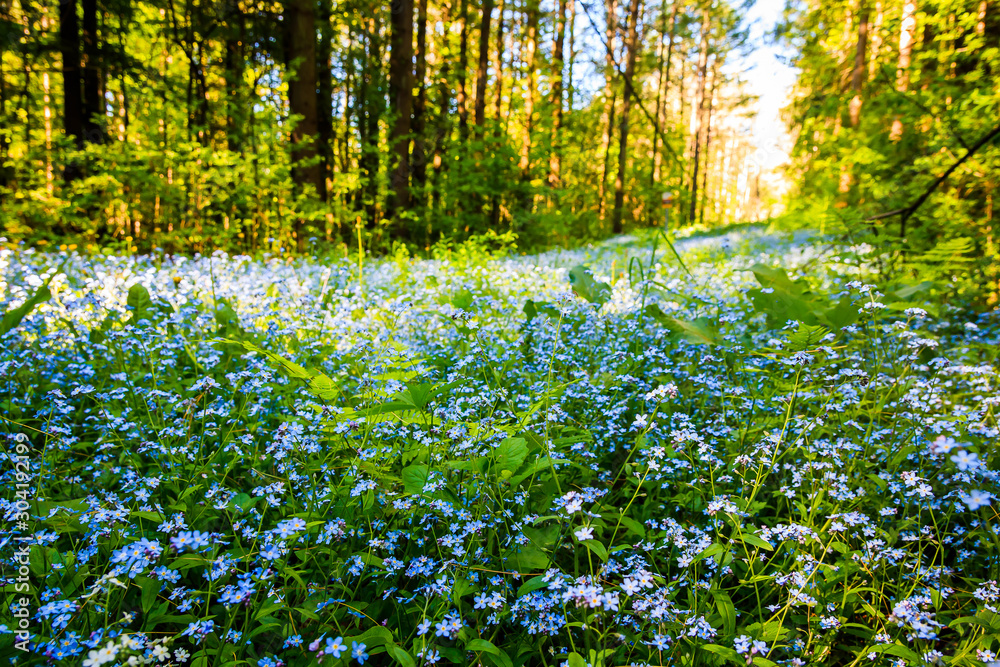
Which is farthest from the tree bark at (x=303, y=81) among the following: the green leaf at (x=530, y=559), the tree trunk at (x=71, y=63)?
the green leaf at (x=530, y=559)

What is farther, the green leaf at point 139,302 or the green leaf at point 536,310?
the green leaf at point 536,310

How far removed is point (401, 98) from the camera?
36.6ft

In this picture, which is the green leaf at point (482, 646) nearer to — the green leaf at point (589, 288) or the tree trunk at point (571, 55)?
the green leaf at point (589, 288)

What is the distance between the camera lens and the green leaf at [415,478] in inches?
60.1

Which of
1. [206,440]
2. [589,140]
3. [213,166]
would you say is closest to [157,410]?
[206,440]

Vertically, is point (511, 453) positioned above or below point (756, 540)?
above

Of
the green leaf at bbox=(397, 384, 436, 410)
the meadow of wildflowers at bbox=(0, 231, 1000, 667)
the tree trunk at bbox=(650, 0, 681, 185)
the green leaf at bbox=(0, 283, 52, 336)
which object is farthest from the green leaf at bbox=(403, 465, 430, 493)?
the tree trunk at bbox=(650, 0, 681, 185)

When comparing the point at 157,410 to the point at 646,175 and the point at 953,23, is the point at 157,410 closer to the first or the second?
the point at 953,23

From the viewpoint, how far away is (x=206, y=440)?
2318 millimetres
